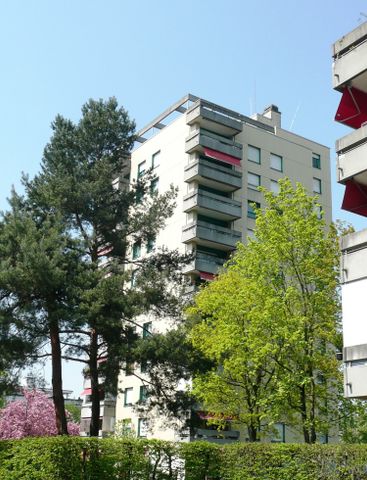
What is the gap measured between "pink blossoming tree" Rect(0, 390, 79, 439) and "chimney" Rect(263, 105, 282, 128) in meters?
33.7

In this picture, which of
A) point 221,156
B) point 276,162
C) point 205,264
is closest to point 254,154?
point 276,162

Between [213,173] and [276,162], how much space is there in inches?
310

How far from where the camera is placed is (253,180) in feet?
178

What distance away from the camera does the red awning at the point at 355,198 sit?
21877mm

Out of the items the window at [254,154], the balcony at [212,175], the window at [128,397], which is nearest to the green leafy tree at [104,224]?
the balcony at [212,175]

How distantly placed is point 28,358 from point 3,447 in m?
6.04

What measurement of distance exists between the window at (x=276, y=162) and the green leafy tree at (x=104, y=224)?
26.6m

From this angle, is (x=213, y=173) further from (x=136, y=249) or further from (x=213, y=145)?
(x=136, y=249)

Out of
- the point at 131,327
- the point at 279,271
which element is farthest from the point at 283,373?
the point at 131,327

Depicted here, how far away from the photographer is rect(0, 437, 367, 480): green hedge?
17.6 m

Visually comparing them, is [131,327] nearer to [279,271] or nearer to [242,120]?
[279,271]

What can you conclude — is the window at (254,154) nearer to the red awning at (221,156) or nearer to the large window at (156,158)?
the red awning at (221,156)

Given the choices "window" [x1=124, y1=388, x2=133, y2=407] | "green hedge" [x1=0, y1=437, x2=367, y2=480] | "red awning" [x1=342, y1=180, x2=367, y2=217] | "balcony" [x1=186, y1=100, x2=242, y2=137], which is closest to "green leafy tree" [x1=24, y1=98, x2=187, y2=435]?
"green hedge" [x1=0, y1=437, x2=367, y2=480]

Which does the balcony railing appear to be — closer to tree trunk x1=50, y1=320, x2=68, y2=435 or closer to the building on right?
tree trunk x1=50, y1=320, x2=68, y2=435
